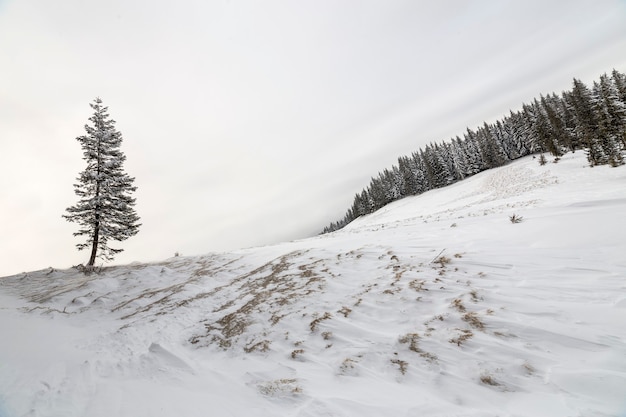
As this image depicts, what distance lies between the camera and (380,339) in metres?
4.79

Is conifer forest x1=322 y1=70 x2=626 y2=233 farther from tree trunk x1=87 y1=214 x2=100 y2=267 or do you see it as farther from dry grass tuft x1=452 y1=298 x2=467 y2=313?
tree trunk x1=87 y1=214 x2=100 y2=267

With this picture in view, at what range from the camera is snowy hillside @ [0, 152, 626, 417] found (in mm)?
3430

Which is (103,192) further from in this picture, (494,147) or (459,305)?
(494,147)

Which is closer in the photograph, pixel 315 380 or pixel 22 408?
pixel 22 408

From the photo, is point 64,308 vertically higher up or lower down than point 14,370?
higher up

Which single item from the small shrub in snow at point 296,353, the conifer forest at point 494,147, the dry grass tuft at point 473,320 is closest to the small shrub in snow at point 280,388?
the small shrub in snow at point 296,353

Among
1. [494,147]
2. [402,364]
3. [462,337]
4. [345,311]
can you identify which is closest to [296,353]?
[345,311]

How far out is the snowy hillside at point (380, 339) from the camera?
3430 mm

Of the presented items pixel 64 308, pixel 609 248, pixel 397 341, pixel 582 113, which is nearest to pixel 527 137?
pixel 582 113

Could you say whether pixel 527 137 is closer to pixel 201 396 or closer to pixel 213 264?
pixel 213 264

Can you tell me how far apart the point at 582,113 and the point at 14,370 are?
245 ft

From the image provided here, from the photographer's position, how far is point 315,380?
411cm

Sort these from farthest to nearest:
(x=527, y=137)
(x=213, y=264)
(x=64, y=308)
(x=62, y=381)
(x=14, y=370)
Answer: (x=527, y=137), (x=213, y=264), (x=64, y=308), (x=14, y=370), (x=62, y=381)

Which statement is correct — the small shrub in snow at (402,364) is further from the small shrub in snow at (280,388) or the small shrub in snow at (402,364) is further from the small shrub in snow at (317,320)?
the small shrub in snow at (317,320)
